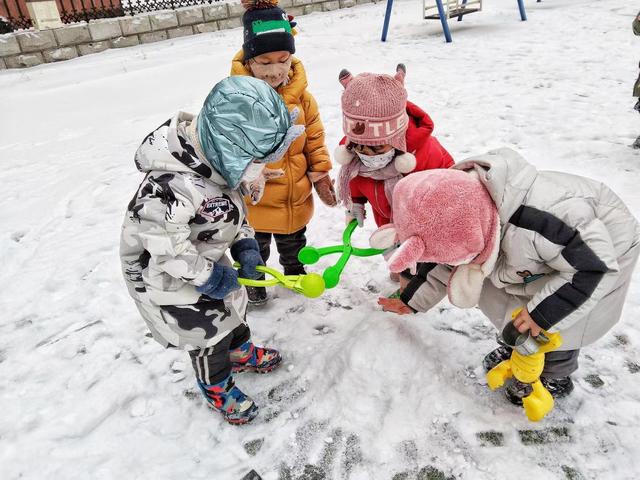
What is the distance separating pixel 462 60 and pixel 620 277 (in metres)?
5.79

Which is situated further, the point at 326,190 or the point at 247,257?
the point at 326,190

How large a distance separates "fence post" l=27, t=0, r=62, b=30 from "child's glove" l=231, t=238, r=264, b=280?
787 cm

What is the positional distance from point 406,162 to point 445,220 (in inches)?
22.5

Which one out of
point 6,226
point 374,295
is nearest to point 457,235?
point 374,295

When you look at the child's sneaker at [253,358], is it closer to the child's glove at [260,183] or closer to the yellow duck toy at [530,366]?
the child's glove at [260,183]

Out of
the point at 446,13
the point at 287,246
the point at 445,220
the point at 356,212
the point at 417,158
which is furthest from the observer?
the point at 446,13

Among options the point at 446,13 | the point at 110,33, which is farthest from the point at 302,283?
the point at 110,33

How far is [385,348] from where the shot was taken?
207cm

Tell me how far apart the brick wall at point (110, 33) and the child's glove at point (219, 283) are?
7.87 m

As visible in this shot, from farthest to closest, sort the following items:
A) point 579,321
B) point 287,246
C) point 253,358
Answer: point 287,246 < point 253,358 < point 579,321

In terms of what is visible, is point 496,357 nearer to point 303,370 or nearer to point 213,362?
point 303,370

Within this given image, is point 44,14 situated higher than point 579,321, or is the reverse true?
point 44,14

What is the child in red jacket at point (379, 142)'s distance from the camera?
169 cm

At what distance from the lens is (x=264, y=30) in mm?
1906
